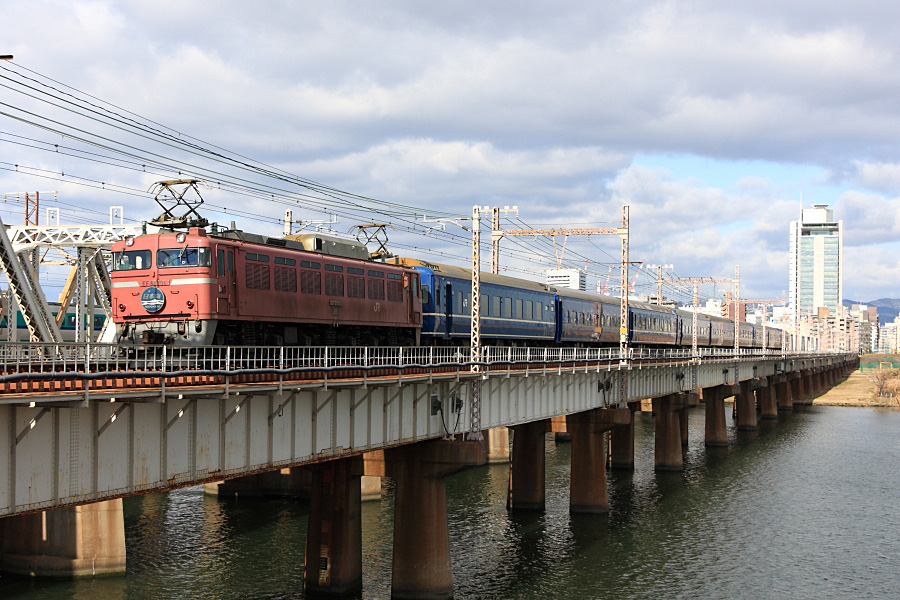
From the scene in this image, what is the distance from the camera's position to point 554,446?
3465 inches

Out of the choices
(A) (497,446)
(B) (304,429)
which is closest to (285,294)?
(B) (304,429)

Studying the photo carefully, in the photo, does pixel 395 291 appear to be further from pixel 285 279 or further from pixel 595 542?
pixel 595 542

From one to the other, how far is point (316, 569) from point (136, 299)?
44.6 ft

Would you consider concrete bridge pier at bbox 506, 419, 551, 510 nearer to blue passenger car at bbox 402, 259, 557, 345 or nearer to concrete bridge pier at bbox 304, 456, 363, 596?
blue passenger car at bbox 402, 259, 557, 345

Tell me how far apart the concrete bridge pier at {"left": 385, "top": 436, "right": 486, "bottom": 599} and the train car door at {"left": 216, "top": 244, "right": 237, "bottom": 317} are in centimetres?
1000

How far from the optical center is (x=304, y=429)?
1073 inches

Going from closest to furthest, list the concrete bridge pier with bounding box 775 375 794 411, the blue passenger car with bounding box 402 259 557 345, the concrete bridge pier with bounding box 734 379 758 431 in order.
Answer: the blue passenger car with bounding box 402 259 557 345 → the concrete bridge pier with bounding box 734 379 758 431 → the concrete bridge pier with bounding box 775 375 794 411

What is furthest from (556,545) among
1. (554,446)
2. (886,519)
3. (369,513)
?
(554,446)

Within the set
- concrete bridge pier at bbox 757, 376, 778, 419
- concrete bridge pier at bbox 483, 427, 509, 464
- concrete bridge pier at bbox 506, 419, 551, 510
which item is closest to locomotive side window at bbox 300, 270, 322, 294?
concrete bridge pier at bbox 506, 419, 551, 510

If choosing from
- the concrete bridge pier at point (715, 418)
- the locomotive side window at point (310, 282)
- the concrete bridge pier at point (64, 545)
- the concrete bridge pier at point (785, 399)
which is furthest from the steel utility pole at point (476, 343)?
the concrete bridge pier at point (785, 399)

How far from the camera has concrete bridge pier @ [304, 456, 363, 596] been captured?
116 feet

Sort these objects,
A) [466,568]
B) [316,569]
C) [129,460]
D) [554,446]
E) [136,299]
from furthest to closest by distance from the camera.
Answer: [554,446]
[466,568]
[316,569]
[136,299]
[129,460]

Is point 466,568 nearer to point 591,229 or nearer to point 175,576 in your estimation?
point 175,576

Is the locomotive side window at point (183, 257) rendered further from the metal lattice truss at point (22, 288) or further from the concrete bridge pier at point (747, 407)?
the concrete bridge pier at point (747, 407)
